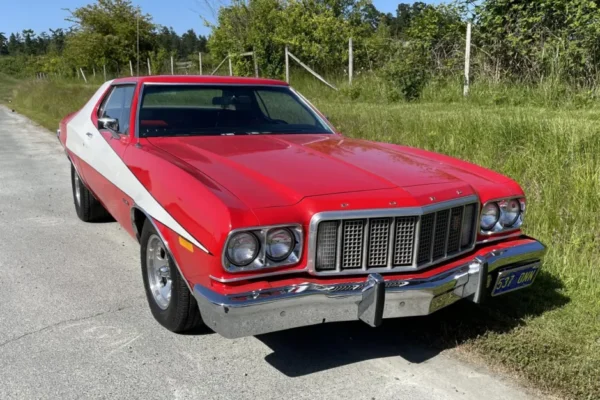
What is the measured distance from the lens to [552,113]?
7906 mm

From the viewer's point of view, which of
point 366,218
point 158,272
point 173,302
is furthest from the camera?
point 158,272

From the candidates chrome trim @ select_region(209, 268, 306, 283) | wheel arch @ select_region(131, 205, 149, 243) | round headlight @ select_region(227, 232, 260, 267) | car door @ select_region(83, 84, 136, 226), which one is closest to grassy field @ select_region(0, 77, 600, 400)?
chrome trim @ select_region(209, 268, 306, 283)

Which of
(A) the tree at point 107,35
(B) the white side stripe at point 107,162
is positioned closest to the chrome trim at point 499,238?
(B) the white side stripe at point 107,162

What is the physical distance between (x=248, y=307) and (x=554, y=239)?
120 inches

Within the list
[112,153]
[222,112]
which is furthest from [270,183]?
[112,153]

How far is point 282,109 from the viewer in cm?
464

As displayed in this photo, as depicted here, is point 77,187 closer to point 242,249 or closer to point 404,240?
point 242,249

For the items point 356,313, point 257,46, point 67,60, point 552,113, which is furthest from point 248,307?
point 67,60

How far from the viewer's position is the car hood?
2.85 meters

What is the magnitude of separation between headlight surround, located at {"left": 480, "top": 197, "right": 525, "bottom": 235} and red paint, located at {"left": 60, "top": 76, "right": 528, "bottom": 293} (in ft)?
0.20

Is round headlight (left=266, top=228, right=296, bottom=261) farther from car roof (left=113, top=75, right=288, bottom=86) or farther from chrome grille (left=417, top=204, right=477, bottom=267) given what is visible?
car roof (left=113, top=75, right=288, bottom=86)

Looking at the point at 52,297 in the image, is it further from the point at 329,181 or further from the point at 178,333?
the point at 329,181

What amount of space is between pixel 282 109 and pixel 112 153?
1415 millimetres

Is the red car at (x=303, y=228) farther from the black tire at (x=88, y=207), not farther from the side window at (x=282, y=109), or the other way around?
the black tire at (x=88, y=207)
